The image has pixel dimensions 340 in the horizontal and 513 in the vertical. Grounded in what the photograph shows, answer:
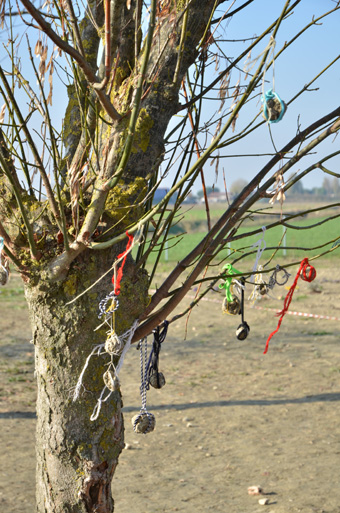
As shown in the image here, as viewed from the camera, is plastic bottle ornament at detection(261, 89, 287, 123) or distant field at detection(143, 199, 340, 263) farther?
distant field at detection(143, 199, 340, 263)

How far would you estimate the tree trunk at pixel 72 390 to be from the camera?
2.11m

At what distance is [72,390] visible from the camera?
2.13 meters

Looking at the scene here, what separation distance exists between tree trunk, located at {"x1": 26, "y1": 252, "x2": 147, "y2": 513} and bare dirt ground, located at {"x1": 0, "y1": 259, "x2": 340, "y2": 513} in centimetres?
198

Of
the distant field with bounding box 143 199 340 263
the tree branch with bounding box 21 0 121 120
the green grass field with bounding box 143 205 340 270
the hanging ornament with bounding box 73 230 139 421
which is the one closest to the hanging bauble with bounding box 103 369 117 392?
the hanging ornament with bounding box 73 230 139 421

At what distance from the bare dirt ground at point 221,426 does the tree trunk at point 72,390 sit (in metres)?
1.98

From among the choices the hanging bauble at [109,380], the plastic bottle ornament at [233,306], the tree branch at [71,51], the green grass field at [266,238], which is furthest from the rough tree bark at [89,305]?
the green grass field at [266,238]

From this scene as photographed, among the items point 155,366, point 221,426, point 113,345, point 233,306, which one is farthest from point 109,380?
point 221,426

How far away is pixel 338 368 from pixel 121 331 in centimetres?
562

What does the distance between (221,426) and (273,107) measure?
13.9ft

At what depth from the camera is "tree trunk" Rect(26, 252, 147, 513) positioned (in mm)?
2111

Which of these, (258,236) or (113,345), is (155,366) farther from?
(258,236)

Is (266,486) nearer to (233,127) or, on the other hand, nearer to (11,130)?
(233,127)

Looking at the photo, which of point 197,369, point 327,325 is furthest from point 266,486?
point 327,325

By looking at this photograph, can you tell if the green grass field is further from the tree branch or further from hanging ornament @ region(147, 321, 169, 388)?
the tree branch
